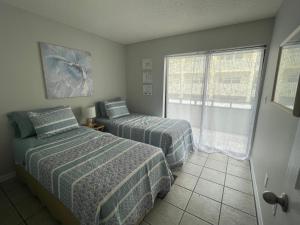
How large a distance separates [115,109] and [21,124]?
158 centimetres

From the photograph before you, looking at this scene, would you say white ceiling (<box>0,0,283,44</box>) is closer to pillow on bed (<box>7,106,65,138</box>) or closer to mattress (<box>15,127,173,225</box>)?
pillow on bed (<box>7,106,65,138</box>)

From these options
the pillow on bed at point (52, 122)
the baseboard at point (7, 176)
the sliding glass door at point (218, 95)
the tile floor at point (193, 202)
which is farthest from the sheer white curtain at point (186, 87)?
the baseboard at point (7, 176)

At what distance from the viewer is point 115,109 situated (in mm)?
3139

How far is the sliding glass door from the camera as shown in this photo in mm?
2441

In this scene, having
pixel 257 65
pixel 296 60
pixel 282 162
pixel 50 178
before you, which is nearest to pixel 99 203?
pixel 50 178

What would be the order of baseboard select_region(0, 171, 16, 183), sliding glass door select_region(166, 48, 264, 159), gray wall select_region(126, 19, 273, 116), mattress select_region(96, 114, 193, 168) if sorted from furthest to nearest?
1. sliding glass door select_region(166, 48, 264, 159)
2. gray wall select_region(126, 19, 273, 116)
3. mattress select_region(96, 114, 193, 168)
4. baseboard select_region(0, 171, 16, 183)

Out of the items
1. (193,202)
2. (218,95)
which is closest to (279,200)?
(193,202)

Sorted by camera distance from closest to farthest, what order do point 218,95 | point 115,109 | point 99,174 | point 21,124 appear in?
point 99,174 < point 21,124 < point 218,95 < point 115,109

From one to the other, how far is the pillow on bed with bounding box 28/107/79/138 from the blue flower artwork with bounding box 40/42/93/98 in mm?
439

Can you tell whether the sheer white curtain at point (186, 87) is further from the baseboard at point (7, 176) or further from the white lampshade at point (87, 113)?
the baseboard at point (7, 176)

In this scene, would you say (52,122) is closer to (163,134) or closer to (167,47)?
(163,134)

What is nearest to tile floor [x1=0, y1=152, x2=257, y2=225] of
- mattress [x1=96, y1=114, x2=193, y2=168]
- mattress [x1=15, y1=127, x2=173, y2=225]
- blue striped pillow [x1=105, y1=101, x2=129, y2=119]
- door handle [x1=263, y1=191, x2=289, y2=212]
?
mattress [x1=15, y1=127, x2=173, y2=225]

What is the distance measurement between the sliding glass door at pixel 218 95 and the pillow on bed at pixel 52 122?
208 cm

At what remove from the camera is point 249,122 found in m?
2.53
